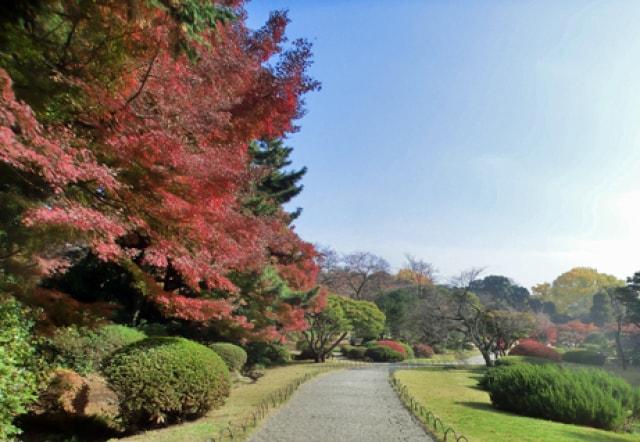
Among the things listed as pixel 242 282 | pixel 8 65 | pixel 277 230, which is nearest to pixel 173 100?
pixel 8 65

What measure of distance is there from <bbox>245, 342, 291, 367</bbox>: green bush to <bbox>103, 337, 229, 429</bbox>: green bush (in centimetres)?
1278

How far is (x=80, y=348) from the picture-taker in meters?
9.34

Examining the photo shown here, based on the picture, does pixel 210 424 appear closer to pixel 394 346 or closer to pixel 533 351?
pixel 394 346

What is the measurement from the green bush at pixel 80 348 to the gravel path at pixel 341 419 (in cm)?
381

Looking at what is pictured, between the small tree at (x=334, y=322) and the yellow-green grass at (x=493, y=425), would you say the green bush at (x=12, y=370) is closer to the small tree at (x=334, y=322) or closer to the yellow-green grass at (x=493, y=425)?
the yellow-green grass at (x=493, y=425)

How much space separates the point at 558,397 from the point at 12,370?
37.0 ft

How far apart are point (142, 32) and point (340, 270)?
50440 millimetres

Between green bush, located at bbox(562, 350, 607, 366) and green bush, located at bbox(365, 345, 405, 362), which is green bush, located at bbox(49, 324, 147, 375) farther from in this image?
green bush, located at bbox(562, 350, 607, 366)

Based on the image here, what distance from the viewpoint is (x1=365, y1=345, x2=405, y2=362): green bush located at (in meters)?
31.8

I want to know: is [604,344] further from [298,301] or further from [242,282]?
[242,282]

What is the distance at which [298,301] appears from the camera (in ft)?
70.2

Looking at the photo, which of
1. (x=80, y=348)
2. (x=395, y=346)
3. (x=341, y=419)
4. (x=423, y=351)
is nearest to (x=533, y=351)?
(x=395, y=346)

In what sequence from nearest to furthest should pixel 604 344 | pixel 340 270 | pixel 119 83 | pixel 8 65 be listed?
pixel 8 65 → pixel 119 83 → pixel 604 344 → pixel 340 270

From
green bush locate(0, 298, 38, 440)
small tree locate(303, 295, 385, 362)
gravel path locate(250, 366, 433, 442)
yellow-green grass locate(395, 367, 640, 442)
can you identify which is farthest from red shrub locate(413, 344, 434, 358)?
green bush locate(0, 298, 38, 440)
